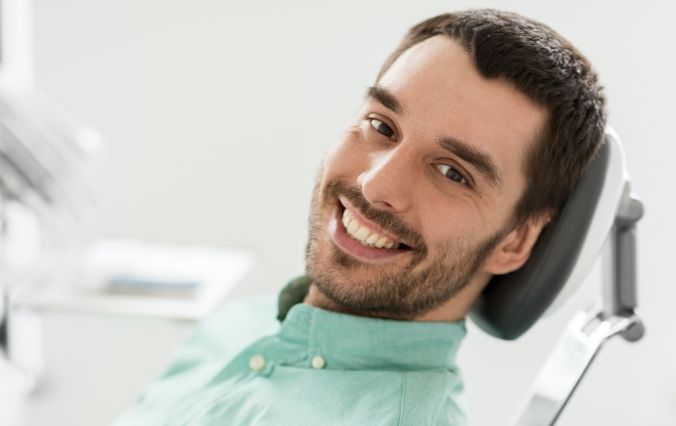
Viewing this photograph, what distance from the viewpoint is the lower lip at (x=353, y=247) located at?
3.66 feet

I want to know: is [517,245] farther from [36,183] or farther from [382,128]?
[36,183]

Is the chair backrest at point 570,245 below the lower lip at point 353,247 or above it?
above

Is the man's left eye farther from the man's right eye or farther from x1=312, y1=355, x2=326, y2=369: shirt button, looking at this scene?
x1=312, y1=355, x2=326, y2=369: shirt button

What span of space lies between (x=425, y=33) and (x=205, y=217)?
123 cm

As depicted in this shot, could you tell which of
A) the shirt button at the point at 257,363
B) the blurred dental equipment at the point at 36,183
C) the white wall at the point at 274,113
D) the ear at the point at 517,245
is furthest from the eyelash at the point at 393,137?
the white wall at the point at 274,113

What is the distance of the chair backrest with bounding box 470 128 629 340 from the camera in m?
1.09

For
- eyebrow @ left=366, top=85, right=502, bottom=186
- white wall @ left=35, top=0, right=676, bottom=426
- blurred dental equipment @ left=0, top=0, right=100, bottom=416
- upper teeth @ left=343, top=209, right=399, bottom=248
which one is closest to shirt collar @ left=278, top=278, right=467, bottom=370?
upper teeth @ left=343, top=209, right=399, bottom=248

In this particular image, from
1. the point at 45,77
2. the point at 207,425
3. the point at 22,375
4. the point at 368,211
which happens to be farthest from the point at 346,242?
the point at 45,77

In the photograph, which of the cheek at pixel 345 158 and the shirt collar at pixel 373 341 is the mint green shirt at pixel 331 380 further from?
the cheek at pixel 345 158

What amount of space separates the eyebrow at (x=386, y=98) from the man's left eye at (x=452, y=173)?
9 cm

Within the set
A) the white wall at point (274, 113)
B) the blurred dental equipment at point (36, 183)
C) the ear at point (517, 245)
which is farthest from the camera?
the white wall at point (274, 113)

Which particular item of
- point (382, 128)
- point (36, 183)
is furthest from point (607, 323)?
point (36, 183)

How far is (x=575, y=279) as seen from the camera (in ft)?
3.66

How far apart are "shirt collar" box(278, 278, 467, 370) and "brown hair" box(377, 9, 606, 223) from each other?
7.8 inches
